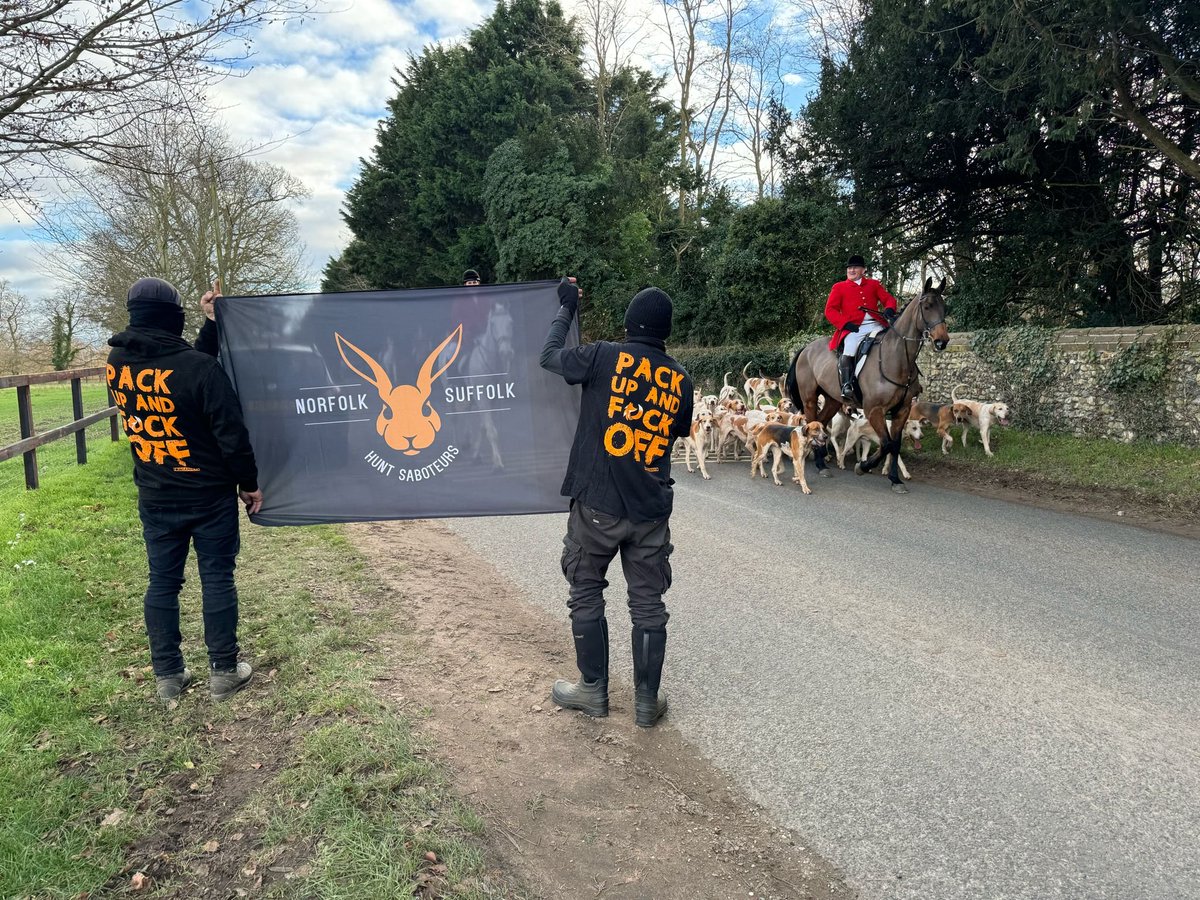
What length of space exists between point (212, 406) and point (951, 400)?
14227 mm

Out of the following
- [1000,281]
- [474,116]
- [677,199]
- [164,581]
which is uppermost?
[474,116]

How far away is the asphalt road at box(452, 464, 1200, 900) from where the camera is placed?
301cm

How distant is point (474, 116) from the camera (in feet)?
127

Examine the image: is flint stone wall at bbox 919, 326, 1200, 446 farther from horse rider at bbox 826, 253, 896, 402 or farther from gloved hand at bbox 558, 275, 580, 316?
gloved hand at bbox 558, 275, 580, 316

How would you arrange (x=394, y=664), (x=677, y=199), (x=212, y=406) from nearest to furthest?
1. (x=212, y=406)
2. (x=394, y=664)
3. (x=677, y=199)

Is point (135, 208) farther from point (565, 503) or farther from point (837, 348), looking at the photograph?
point (565, 503)

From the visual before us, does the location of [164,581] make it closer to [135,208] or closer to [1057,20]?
[1057,20]

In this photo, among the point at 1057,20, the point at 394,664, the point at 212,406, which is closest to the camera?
the point at 212,406

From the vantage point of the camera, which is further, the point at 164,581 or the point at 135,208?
the point at 135,208

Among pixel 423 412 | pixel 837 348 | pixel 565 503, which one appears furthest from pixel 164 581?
pixel 837 348

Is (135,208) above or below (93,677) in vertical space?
above

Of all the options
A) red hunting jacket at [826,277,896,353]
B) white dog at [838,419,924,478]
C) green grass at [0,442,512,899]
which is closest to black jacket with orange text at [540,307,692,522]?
green grass at [0,442,512,899]

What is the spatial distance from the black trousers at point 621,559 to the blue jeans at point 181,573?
2.00 meters

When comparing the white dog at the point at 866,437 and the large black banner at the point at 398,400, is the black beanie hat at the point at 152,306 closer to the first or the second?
the large black banner at the point at 398,400
